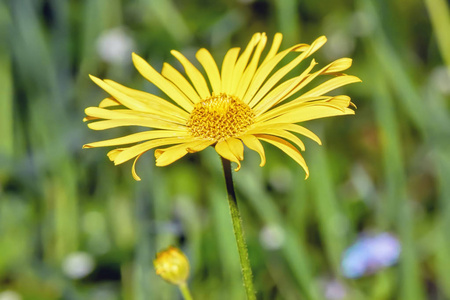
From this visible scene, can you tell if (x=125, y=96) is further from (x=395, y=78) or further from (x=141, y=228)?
(x=395, y=78)

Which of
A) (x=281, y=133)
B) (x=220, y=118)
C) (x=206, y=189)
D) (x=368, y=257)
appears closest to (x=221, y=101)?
(x=220, y=118)

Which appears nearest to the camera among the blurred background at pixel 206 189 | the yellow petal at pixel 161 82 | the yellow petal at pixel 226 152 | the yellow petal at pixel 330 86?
the yellow petal at pixel 226 152

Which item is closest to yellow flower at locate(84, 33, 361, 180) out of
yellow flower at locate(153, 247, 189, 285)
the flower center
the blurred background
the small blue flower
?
the flower center

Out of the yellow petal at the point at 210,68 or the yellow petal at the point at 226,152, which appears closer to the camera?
the yellow petal at the point at 226,152

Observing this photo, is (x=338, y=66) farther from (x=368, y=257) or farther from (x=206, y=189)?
(x=206, y=189)

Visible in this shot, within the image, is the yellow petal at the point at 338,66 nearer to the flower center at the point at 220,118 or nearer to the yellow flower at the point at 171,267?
the flower center at the point at 220,118

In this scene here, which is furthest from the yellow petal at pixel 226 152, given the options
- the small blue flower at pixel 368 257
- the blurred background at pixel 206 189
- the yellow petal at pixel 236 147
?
the small blue flower at pixel 368 257

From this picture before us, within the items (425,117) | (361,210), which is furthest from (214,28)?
(425,117)
